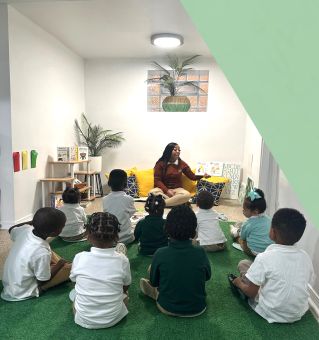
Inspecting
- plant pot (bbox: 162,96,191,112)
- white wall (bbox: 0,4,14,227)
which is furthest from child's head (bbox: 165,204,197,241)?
plant pot (bbox: 162,96,191,112)

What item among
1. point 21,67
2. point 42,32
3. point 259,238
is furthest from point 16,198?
point 259,238

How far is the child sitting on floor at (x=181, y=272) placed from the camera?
182 centimetres

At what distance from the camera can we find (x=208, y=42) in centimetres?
40

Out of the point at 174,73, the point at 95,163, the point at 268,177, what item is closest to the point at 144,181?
the point at 95,163

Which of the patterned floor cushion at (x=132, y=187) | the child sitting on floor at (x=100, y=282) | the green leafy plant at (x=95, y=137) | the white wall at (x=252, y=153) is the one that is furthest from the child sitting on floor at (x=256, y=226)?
the green leafy plant at (x=95, y=137)

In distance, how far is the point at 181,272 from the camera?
1815mm

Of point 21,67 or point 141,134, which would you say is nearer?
point 21,67

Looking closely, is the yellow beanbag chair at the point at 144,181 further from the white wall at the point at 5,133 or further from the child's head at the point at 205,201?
the child's head at the point at 205,201

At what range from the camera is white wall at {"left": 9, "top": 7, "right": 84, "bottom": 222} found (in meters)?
3.57

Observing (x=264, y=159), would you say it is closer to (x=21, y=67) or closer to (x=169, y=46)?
(x=169, y=46)

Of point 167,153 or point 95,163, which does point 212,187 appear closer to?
point 167,153

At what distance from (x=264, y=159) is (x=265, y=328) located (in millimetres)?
2455

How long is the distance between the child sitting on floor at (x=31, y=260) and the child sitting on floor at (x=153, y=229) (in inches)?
34.1

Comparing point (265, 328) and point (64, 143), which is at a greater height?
point (64, 143)
